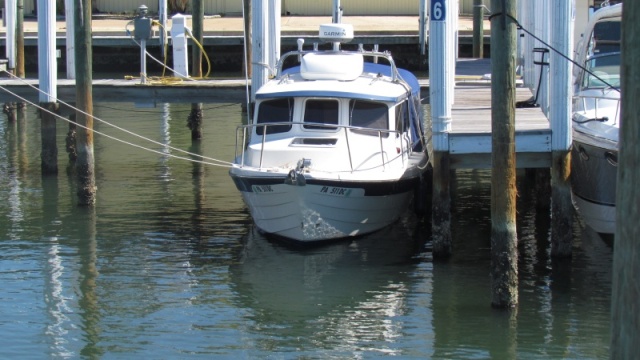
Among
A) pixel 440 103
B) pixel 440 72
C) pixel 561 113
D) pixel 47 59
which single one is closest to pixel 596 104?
pixel 561 113

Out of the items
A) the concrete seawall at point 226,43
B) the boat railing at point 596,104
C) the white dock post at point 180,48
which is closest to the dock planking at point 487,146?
the boat railing at point 596,104

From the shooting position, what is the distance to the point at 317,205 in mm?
13344

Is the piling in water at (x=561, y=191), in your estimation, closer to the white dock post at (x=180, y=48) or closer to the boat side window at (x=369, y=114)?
the boat side window at (x=369, y=114)

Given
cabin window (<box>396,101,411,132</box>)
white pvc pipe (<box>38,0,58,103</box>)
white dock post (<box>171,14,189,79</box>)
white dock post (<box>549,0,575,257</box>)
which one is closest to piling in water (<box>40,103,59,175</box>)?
white pvc pipe (<box>38,0,58,103</box>)

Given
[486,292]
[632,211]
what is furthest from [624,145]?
[486,292]

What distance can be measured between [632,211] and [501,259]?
585cm

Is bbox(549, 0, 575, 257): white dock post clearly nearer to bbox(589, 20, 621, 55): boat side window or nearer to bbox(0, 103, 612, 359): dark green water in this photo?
bbox(0, 103, 612, 359): dark green water

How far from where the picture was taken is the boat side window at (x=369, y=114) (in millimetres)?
14594

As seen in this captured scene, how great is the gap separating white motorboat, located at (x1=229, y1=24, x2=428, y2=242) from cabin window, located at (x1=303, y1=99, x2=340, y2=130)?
0.01 m

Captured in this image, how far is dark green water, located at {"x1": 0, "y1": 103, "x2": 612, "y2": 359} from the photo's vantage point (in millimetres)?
10281

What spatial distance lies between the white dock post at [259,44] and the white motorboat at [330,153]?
1028 millimetres

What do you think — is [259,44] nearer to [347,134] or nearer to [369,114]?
[369,114]

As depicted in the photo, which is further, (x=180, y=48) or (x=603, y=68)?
(x=180, y=48)

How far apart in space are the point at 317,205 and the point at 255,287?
163 centimetres
